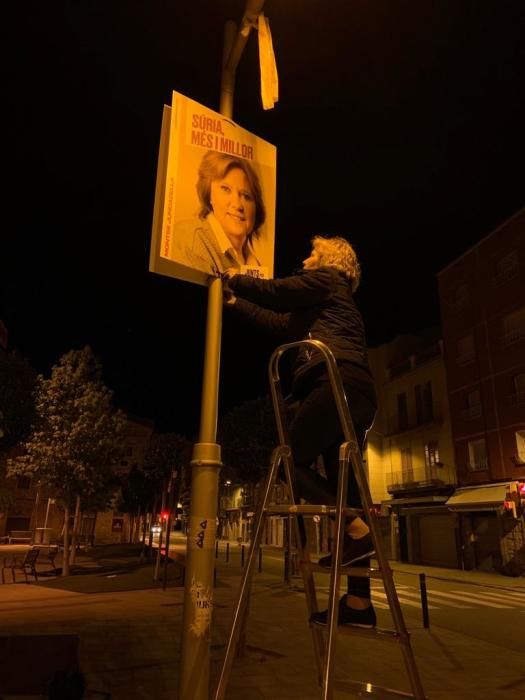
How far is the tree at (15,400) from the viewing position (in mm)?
23125

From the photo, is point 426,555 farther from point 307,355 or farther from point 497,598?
point 307,355

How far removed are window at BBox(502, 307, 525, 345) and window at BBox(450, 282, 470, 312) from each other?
3515mm

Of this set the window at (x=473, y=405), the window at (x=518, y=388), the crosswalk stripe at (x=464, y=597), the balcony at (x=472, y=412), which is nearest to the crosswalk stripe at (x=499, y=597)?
the crosswalk stripe at (x=464, y=597)

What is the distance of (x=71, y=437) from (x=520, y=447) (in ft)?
67.4

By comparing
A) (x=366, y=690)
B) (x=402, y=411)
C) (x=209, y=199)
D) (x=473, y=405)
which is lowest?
(x=366, y=690)

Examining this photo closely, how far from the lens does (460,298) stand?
33.8 m

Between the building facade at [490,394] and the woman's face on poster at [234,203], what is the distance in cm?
2579

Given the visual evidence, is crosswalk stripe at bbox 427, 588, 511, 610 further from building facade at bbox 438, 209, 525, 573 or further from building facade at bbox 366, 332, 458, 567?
building facade at bbox 366, 332, 458, 567

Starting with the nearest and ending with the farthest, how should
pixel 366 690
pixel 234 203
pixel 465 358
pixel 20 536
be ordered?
pixel 366 690 → pixel 234 203 → pixel 465 358 → pixel 20 536

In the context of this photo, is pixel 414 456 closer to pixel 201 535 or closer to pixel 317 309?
pixel 317 309

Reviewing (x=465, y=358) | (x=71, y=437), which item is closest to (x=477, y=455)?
(x=465, y=358)

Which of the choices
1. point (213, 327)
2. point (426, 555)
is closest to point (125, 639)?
point (213, 327)

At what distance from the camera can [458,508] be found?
97.2 ft

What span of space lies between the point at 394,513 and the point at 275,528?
78.9 ft
